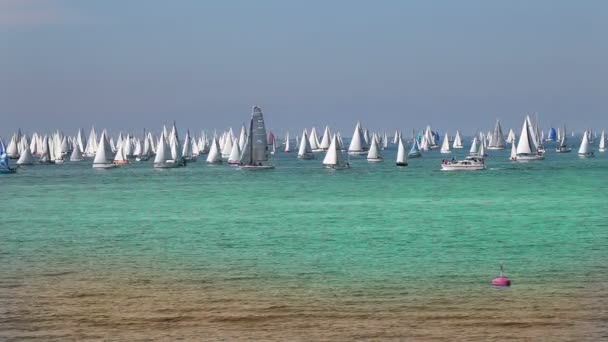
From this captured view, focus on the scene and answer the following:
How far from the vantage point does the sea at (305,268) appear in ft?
127

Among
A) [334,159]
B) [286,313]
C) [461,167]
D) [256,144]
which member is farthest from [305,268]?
[334,159]

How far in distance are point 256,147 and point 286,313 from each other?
13239 centimetres

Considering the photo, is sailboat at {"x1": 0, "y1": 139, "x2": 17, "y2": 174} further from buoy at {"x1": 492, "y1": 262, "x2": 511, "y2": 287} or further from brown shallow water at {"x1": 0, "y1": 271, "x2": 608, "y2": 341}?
buoy at {"x1": 492, "y1": 262, "x2": 511, "y2": 287}

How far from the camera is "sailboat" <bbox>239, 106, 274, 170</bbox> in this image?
542 ft

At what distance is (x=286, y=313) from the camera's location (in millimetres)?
41219

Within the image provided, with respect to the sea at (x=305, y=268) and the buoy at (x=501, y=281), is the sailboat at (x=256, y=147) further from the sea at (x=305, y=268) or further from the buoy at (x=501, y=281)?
the buoy at (x=501, y=281)

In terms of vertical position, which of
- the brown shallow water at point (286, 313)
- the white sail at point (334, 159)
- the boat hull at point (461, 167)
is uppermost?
the brown shallow water at point (286, 313)

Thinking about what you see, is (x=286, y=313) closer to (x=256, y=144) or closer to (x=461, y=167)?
(x=256, y=144)

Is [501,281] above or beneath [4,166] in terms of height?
above

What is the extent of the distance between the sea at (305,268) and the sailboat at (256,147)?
1829 inches

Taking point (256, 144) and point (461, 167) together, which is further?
point (461, 167)

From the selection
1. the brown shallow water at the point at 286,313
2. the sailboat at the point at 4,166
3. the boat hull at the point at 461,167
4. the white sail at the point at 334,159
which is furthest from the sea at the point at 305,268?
the sailboat at the point at 4,166

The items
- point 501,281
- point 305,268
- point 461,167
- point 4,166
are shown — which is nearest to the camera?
point 501,281

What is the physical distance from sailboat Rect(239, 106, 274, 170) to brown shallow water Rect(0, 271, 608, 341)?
11674 centimetres
